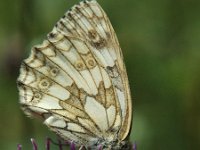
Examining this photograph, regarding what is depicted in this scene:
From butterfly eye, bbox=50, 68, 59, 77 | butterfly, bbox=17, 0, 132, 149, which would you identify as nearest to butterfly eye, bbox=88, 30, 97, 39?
butterfly, bbox=17, 0, 132, 149

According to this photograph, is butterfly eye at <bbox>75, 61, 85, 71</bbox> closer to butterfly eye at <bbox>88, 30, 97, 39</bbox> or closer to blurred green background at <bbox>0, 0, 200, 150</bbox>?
butterfly eye at <bbox>88, 30, 97, 39</bbox>

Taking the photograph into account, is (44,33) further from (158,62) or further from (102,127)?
(102,127)

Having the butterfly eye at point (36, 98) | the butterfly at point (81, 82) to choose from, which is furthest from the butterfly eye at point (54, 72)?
the butterfly eye at point (36, 98)

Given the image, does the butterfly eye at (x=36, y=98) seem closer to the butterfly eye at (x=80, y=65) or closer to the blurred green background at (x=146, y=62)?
the butterfly eye at (x=80, y=65)

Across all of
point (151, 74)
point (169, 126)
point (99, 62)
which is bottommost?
point (169, 126)

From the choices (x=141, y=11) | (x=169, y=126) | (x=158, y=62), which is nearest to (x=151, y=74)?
(x=158, y=62)

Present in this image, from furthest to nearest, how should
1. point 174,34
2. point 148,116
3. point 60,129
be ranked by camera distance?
point 174,34, point 148,116, point 60,129
